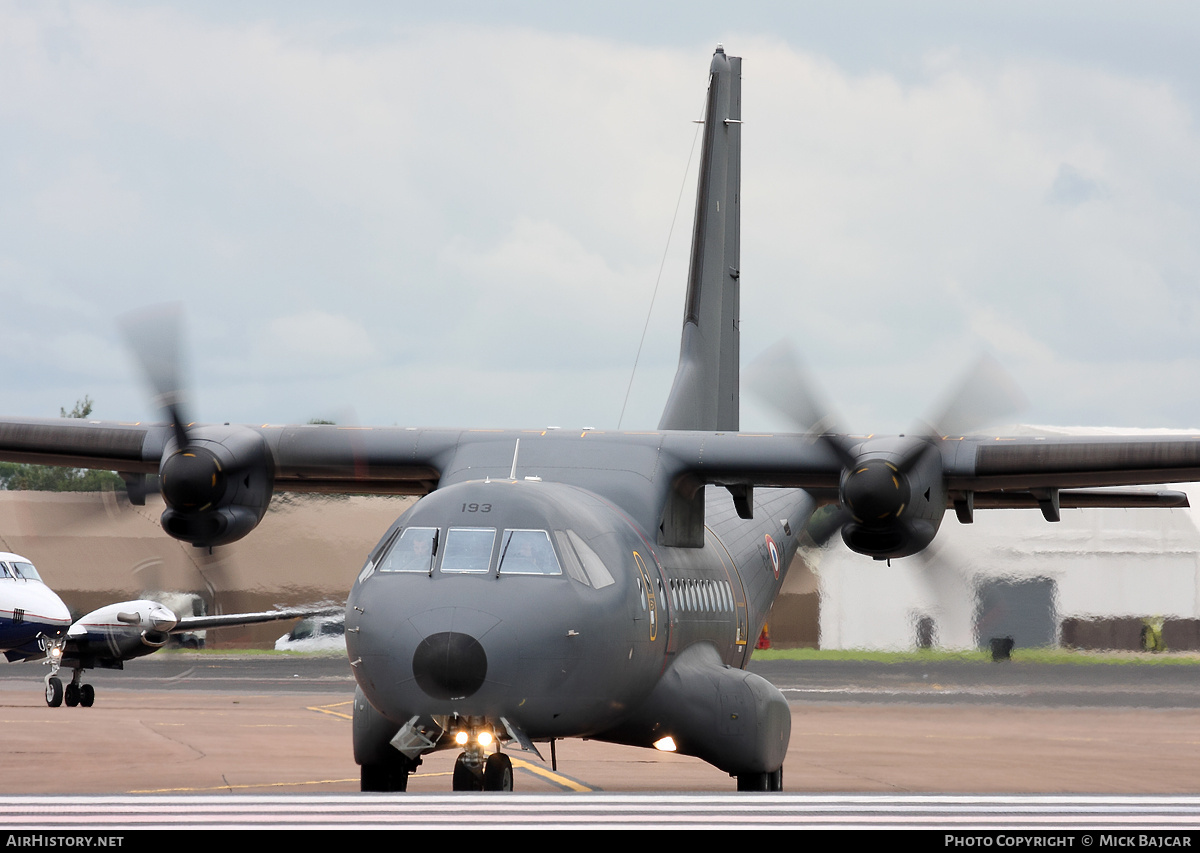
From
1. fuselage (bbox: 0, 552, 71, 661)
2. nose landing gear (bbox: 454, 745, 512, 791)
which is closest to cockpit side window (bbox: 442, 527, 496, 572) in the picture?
nose landing gear (bbox: 454, 745, 512, 791)

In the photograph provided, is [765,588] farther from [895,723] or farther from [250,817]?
[250,817]

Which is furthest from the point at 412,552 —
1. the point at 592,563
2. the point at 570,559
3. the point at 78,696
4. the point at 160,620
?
the point at 160,620

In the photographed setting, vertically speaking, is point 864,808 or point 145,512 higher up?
point 145,512

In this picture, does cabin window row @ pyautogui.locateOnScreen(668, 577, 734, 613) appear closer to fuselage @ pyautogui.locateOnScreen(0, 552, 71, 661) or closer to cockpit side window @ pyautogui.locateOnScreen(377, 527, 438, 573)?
cockpit side window @ pyautogui.locateOnScreen(377, 527, 438, 573)

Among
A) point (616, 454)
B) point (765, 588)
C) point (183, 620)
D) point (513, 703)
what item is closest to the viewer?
point (513, 703)

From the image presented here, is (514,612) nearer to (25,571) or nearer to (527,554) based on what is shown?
(527,554)

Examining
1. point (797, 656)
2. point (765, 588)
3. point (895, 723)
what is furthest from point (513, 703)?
point (797, 656)

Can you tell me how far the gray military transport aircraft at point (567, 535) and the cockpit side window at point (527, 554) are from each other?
0.7 inches

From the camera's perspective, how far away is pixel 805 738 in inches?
867

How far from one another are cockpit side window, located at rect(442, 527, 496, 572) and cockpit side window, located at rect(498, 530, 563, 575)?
0.12m

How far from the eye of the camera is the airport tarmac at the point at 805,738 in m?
15.6

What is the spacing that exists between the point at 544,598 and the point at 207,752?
9784 mm

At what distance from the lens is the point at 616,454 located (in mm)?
14016

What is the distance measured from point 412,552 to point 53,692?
759 inches
